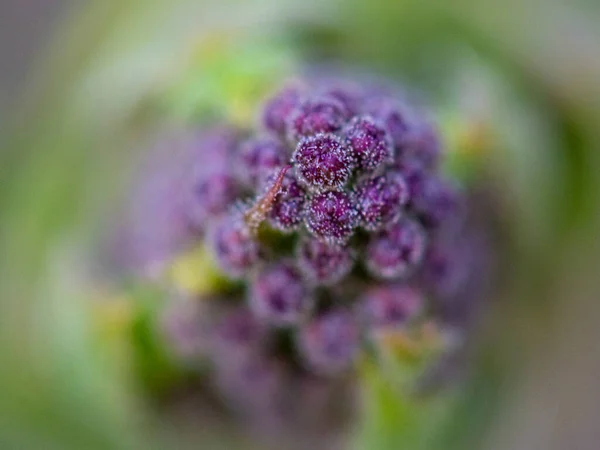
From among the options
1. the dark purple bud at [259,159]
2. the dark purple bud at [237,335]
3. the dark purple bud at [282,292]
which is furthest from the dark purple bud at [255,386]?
Result: the dark purple bud at [259,159]

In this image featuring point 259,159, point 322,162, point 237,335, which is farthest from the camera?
point 237,335

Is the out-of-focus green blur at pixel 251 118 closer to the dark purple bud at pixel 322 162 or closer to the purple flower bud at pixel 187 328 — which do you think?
the purple flower bud at pixel 187 328

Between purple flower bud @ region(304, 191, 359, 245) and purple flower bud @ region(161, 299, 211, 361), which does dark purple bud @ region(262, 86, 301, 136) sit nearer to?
purple flower bud @ region(304, 191, 359, 245)

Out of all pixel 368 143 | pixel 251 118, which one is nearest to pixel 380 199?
A: pixel 368 143

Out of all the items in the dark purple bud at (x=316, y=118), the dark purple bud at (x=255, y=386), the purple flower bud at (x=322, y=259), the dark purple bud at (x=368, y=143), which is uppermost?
the dark purple bud at (x=316, y=118)

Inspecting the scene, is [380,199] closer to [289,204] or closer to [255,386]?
[289,204]

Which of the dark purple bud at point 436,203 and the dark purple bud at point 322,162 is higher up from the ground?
the dark purple bud at point 436,203

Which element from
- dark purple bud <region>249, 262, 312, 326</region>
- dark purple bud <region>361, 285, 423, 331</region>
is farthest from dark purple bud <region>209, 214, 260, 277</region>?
→ dark purple bud <region>361, 285, 423, 331</region>

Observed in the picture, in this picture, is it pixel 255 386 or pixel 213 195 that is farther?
pixel 255 386
